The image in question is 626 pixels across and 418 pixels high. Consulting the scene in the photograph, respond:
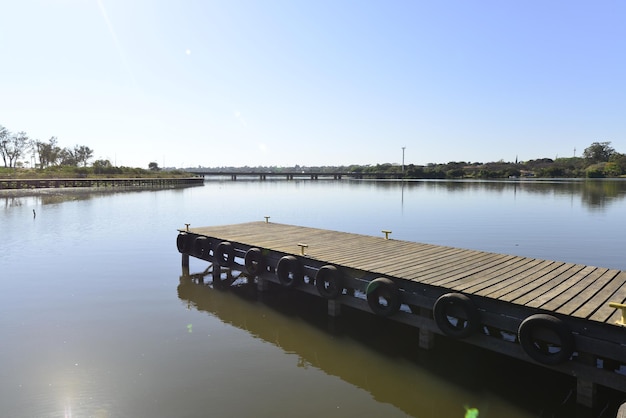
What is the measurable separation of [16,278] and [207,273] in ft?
21.2

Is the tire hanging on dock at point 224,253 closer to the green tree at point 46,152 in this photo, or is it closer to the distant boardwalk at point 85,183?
the distant boardwalk at point 85,183

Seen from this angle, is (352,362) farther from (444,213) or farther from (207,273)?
(444,213)

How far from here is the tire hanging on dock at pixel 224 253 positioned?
1401 centimetres

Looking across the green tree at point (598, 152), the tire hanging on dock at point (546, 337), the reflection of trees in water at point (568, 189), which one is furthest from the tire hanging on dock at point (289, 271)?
the green tree at point (598, 152)

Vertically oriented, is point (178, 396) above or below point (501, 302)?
below

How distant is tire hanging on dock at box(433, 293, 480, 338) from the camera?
7.36 metres

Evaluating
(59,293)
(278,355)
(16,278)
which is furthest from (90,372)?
(16,278)

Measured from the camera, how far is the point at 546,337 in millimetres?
6434

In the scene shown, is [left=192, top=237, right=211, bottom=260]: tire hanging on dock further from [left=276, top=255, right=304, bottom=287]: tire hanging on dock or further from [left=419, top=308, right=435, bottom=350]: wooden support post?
[left=419, top=308, right=435, bottom=350]: wooden support post

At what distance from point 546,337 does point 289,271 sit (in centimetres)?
663

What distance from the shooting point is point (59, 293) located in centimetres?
1269

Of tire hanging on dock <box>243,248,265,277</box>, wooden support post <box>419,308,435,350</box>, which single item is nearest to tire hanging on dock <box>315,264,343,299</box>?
wooden support post <box>419,308,435,350</box>

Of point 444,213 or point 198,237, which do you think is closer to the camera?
point 198,237

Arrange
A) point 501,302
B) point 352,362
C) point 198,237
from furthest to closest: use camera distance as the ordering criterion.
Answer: point 198,237 < point 352,362 < point 501,302
